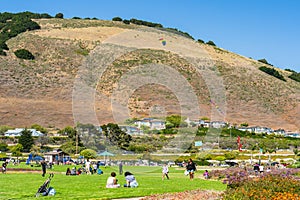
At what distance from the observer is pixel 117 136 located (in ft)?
195

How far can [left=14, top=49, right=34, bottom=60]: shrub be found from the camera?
385 feet

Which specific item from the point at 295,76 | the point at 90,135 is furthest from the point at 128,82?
the point at 295,76

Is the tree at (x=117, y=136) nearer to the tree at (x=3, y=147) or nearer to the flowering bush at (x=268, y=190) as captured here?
the tree at (x=3, y=147)

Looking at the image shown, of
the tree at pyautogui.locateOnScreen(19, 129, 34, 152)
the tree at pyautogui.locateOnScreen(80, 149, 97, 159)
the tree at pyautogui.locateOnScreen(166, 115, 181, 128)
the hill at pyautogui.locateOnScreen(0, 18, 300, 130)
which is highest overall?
the hill at pyautogui.locateOnScreen(0, 18, 300, 130)

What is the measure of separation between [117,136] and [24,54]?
214ft


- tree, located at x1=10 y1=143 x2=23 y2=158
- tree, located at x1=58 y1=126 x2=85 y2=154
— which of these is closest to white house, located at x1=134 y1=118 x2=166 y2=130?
tree, located at x1=58 y1=126 x2=85 y2=154

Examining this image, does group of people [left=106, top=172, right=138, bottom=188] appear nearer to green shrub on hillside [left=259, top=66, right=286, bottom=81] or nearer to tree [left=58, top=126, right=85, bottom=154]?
tree [left=58, top=126, right=85, bottom=154]

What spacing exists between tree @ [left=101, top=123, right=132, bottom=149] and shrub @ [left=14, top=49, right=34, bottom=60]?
195ft

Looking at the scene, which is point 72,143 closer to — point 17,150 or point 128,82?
point 17,150

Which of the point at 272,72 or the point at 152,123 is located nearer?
the point at 152,123

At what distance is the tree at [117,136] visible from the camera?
5766 cm

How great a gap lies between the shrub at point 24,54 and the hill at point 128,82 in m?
1.23

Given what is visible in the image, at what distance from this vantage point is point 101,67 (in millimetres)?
117562

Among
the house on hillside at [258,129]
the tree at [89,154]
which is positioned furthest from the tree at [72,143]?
the house on hillside at [258,129]
